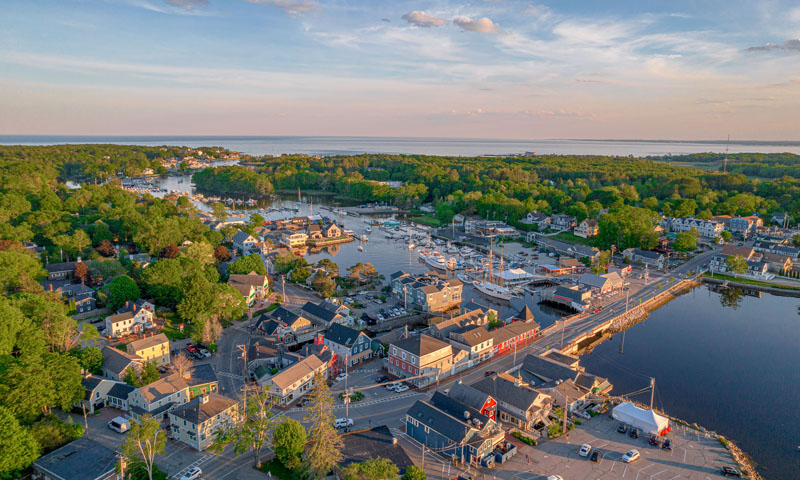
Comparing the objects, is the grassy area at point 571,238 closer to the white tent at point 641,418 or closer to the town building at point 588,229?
the town building at point 588,229

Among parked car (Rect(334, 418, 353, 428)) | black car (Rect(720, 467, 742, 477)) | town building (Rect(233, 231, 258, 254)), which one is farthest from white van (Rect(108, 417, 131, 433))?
town building (Rect(233, 231, 258, 254))

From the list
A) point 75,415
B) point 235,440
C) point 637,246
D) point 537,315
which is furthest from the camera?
point 637,246

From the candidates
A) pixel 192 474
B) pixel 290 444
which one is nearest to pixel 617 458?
pixel 290 444

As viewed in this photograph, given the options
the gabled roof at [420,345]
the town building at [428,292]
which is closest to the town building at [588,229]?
the town building at [428,292]

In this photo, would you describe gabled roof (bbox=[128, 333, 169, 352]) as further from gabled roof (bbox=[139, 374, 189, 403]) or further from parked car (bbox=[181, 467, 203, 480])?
parked car (bbox=[181, 467, 203, 480])

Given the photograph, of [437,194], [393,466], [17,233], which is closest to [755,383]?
[393,466]

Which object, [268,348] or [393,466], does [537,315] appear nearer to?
[268,348]

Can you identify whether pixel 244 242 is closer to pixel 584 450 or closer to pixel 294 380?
pixel 294 380
